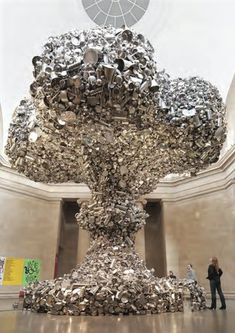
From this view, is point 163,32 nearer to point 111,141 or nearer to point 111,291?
point 111,141

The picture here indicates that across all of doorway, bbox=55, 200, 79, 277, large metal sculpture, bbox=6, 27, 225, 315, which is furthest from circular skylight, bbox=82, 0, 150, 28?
doorway, bbox=55, 200, 79, 277

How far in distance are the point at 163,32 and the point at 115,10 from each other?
2087mm

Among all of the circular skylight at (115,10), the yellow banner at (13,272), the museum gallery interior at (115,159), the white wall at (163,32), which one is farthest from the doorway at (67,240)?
the circular skylight at (115,10)

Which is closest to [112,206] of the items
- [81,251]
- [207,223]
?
[207,223]

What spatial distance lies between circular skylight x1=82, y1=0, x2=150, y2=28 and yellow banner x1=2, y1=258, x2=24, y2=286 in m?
9.52

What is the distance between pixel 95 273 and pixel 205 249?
288 inches

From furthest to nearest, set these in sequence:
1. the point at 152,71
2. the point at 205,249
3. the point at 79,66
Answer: the point at 205,249, the point at 152,71, the point at 79,66

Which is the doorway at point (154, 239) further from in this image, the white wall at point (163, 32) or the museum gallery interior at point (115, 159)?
the white wall at point (163, 32)

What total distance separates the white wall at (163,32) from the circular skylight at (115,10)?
235mm

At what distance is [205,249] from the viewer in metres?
10.9

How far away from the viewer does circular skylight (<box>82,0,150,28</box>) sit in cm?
1107

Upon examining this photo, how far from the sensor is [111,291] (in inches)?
169

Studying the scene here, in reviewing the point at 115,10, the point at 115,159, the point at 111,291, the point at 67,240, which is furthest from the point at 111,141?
the point at 67,240

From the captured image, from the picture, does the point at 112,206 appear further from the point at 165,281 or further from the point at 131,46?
the point at 131,46
